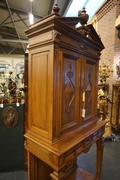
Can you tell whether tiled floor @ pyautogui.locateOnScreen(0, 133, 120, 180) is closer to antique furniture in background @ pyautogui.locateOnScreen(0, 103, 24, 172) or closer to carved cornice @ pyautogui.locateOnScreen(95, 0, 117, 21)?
antique furniture in background @ pyautogui.locateOnScreen(0, 103, 24, 172)

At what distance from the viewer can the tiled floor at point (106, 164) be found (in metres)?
1.89

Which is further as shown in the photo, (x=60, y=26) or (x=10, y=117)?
(x=10, y=117)

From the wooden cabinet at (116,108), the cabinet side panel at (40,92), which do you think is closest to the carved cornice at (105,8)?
the wooden cabinet at (116,108)

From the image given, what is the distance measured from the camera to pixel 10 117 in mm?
1828

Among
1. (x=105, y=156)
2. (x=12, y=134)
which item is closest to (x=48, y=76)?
(x=12, y=134)

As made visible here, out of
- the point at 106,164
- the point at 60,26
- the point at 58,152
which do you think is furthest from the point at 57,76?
the point at 106,164

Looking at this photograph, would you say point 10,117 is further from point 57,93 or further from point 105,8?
point 105,8

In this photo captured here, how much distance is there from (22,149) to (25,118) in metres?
0.50

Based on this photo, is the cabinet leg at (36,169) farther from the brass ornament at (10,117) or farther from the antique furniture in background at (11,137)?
the brass ornament at (10,117)

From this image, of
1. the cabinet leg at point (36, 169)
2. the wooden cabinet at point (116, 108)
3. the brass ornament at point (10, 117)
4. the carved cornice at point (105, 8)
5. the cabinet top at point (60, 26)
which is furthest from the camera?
the carved cornice at point (105, 8)

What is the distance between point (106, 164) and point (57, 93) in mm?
1958

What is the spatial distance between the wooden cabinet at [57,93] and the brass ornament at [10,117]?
0.67 meters

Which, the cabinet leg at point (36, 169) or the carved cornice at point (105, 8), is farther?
the carved cornice at point (105, 8)

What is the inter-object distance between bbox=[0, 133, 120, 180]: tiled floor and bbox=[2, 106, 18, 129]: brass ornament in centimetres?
76
